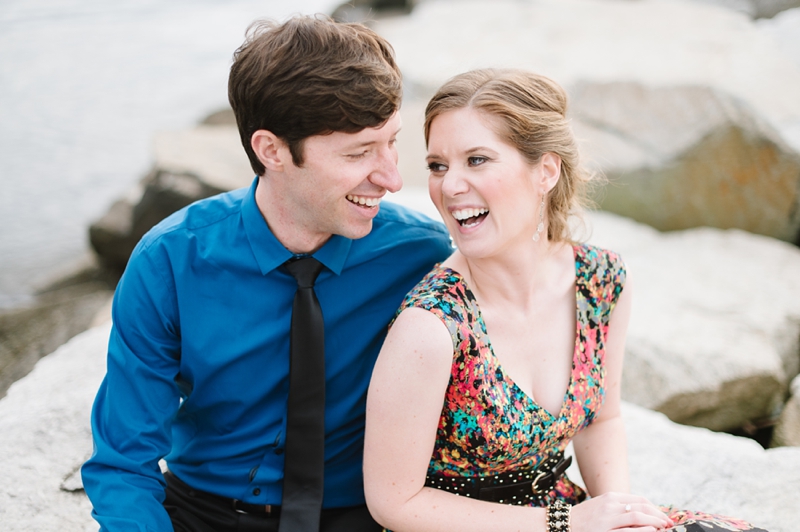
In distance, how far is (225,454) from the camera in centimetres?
211

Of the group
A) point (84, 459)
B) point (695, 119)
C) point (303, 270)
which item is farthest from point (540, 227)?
point (695, 119)

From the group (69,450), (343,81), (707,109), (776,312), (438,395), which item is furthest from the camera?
(707,109)

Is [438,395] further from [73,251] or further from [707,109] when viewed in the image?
[73,251]

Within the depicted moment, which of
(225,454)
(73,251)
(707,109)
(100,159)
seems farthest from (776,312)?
(100,159)

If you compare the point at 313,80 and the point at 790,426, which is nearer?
the point at 313,80

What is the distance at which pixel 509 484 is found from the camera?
199 centimetres

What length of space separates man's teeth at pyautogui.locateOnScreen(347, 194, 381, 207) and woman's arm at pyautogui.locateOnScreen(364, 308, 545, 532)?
381mm

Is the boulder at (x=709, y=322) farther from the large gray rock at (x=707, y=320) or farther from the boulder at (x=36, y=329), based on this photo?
the boulder at (x=36, y=329)

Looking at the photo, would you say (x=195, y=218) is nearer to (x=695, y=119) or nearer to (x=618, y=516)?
(x=618, y=516)

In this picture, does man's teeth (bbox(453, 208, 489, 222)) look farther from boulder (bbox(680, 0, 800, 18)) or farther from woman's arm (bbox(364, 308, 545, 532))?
boulder (bbox(680, 0, 800, 18))

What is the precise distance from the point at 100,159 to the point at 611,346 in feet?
24.1

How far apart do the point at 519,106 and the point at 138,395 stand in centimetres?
125

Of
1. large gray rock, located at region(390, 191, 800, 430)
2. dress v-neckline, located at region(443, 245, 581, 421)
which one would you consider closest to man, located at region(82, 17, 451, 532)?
dress v-neckline, located at region(443, 245, 581, 421)

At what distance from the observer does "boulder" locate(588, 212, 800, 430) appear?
3.24 m
